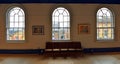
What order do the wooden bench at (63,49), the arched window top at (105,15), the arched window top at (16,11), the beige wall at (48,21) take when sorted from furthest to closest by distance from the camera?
the arched window top at (105,15)
the arched window top at (16,11)
the beige wall at (48,21)
the wooden bench at (63,49)

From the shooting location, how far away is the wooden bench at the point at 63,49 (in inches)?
414

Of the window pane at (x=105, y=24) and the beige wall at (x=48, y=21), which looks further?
the window pane at (x=105, y=24)

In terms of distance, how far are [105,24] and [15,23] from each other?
234 inches

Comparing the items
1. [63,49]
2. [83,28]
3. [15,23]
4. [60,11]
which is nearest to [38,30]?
[15,23]

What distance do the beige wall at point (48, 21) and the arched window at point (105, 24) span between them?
34cm

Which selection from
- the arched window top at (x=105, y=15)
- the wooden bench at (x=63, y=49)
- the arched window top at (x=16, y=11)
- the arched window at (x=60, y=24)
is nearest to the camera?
the wooden bench at (x=63, y=49)

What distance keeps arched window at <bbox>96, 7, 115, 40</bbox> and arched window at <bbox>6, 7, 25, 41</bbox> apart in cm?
493

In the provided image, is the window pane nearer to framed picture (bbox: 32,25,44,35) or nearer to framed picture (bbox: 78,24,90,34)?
framed picture (bbox: 78,24,90,34)

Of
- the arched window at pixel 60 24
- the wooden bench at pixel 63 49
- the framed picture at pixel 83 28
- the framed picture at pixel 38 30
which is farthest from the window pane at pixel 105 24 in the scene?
the framed picture at pixel 38 30

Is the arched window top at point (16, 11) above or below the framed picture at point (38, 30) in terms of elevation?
above

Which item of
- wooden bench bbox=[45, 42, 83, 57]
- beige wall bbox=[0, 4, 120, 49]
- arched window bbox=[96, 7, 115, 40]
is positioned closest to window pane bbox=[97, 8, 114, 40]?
arched window bbox=[96, 7, 115, 40]

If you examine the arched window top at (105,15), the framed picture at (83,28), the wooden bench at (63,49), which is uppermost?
the arched window top at (105,15)

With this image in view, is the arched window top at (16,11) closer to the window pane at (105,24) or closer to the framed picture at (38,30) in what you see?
the framed picture at (38,30)

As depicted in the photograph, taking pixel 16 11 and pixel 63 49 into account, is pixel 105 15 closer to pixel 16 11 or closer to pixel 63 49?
pixel 63 49
